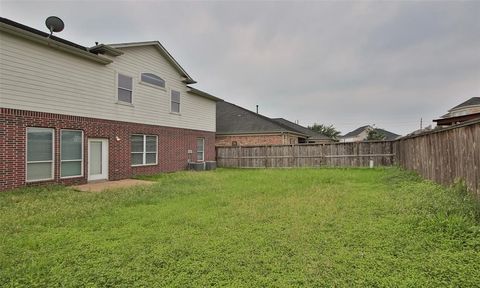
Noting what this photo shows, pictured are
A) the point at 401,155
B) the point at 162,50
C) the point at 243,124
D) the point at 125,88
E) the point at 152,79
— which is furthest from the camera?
the point at 243,124

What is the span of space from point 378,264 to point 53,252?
443 cm

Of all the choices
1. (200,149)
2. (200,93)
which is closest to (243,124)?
(200,149)

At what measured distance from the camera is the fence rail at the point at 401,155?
5.41m

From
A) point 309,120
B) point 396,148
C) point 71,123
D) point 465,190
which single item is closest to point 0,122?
point 71,123

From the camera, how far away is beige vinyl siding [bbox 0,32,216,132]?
866 cm

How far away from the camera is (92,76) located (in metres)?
11.2

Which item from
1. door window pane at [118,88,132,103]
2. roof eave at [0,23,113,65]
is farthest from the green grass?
door window pane at [118,88,132,103]

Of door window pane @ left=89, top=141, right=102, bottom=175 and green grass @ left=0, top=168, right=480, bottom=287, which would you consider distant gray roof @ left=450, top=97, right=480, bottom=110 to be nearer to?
green grass @ left=0, top=168, right=480, bottom=287

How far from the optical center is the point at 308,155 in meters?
18.4

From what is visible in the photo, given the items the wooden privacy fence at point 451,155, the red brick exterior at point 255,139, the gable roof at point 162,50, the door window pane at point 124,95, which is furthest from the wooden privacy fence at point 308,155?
the door window pane at point 124,95

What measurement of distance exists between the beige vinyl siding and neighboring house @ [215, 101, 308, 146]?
668 centimetres

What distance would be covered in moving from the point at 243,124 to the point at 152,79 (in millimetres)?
10583

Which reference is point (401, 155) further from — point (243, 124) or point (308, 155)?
point (243, 124)

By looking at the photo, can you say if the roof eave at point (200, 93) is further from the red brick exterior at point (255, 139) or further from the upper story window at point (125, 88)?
the red brick exterior at point (255, 139)
